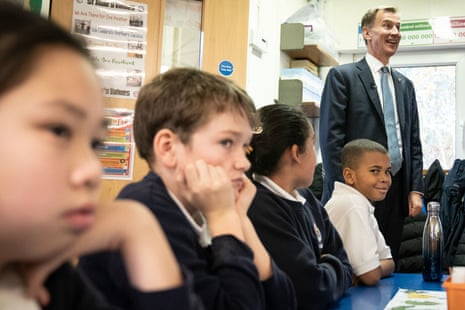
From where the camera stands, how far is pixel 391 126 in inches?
104

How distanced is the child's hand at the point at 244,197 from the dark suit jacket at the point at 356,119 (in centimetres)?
146

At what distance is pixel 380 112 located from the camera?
2.61m

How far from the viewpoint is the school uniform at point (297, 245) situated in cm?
125

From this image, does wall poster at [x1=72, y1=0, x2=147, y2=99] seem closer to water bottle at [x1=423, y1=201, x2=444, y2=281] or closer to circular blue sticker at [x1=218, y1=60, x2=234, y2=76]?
circular blue sticker at [x1=218, y1=60, x2=234, y2=76]

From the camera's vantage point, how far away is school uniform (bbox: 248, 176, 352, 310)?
1246 millimetres

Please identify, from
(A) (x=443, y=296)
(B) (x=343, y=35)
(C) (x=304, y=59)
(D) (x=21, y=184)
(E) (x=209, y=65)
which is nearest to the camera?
(D) (x=21, y=184)

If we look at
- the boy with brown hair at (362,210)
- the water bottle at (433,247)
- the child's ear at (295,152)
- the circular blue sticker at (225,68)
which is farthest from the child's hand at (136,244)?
the circular blue sticker at (225,68)

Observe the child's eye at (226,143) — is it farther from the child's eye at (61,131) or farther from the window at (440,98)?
the window at (440,98)

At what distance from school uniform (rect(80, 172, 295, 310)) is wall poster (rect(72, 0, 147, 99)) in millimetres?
1844

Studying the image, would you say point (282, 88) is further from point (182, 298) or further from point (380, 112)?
point (182, 298)

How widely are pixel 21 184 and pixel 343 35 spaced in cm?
480

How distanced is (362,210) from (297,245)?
2.14ft

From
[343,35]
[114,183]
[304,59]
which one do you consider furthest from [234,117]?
[343,35]

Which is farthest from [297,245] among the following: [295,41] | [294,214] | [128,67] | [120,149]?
[295,41]
